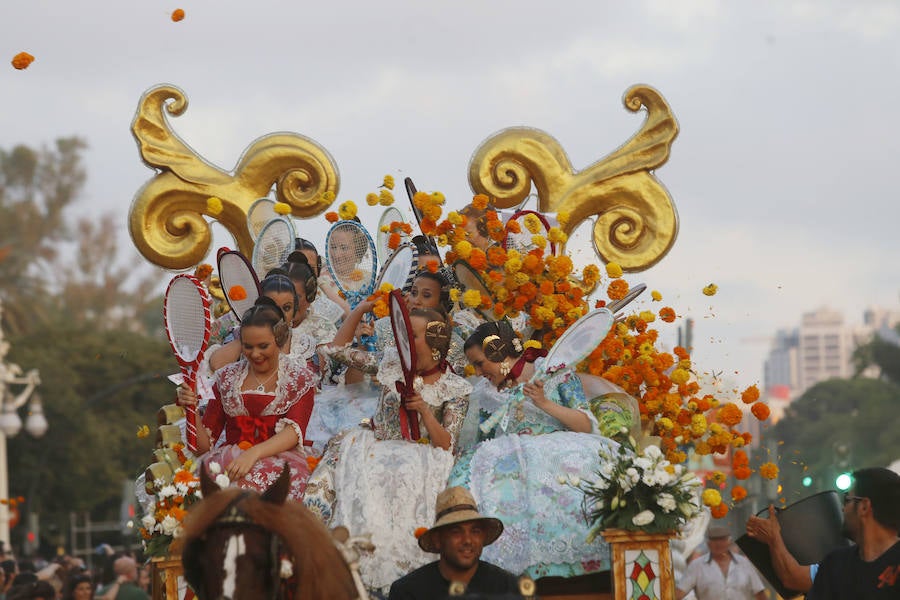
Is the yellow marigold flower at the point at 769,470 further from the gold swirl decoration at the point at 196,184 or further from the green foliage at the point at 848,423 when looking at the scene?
the green foliage at the point at 848,423

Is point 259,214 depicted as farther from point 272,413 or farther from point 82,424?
point 82,424

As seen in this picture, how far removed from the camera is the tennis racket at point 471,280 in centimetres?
1073

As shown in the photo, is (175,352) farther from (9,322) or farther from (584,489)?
(9,322)

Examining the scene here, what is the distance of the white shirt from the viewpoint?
1232cm

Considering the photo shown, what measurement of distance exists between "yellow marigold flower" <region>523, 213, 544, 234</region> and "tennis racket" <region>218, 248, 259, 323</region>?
188 cm

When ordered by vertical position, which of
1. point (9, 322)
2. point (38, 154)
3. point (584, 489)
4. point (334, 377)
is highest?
point (38, 154)

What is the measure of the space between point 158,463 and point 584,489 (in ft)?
8.71

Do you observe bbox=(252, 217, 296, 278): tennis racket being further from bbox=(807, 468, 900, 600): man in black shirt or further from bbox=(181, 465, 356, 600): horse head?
bbox=(181, 465, 356, 600): horse head

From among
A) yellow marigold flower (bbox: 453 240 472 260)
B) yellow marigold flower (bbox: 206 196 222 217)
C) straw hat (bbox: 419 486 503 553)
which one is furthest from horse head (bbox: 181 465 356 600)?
yellow marigold flower (bbox: 206 196 222 217)

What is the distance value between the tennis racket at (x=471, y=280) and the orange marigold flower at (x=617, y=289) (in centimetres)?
76

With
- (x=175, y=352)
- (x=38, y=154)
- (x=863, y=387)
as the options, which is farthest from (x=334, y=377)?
(x=863, y=387)

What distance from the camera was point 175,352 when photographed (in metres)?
9.44

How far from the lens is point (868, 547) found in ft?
23.8

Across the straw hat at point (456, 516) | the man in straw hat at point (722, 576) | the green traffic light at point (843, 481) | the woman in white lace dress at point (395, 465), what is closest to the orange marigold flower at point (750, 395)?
the green traffic light at point (843, 481)
